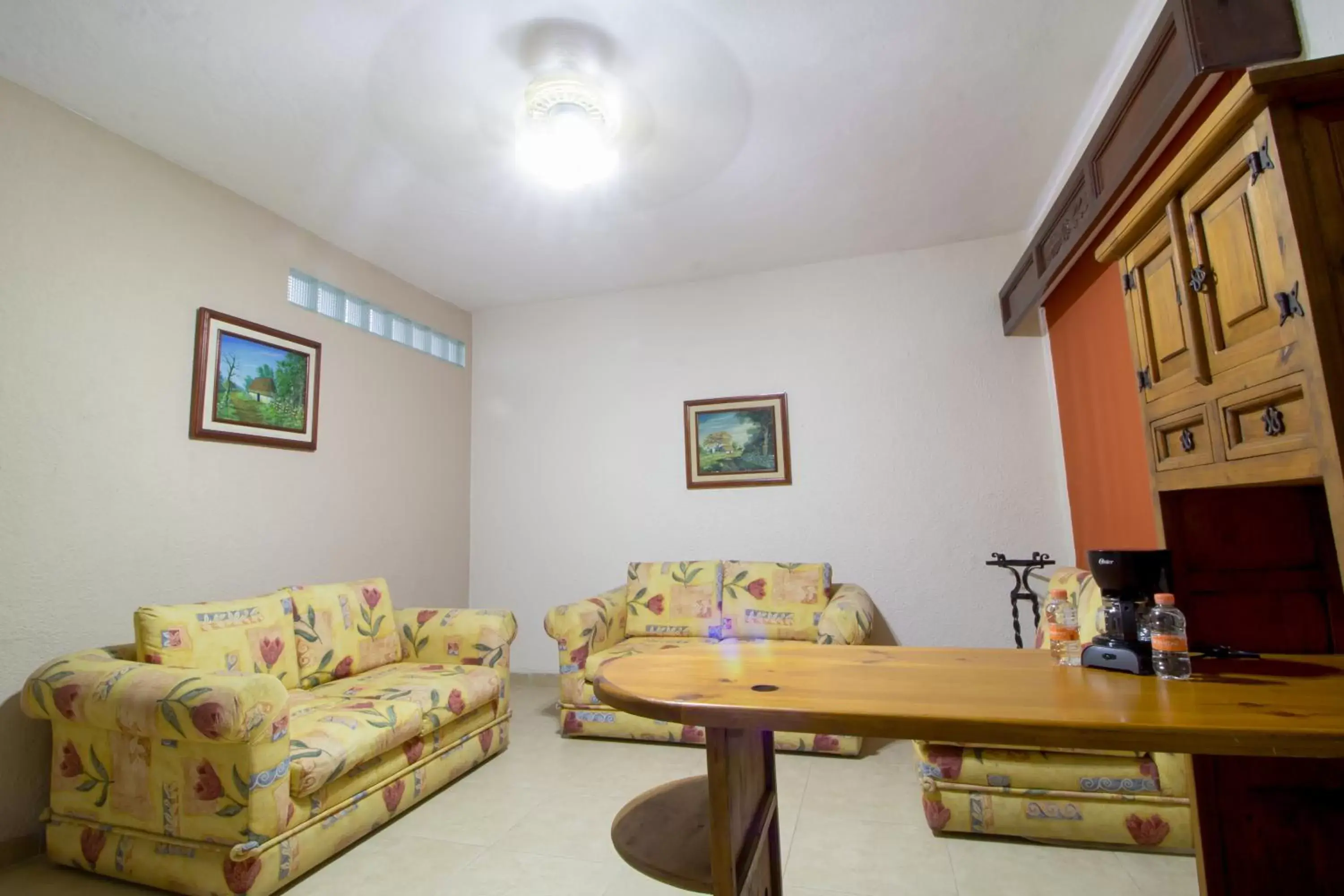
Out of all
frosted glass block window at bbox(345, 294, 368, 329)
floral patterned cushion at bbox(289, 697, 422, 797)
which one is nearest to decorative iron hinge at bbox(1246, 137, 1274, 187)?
floral patterned cushion at bbox(289, 697, 422, 797)

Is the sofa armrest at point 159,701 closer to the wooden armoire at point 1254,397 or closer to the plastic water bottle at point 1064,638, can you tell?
the plastic water bottle at point 1064,638

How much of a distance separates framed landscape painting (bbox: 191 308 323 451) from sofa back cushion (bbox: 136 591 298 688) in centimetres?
81

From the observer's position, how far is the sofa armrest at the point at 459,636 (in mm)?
3133

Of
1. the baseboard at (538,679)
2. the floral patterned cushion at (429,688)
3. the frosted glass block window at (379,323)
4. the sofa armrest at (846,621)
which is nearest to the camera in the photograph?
the floral patterned cushion at (429,688)

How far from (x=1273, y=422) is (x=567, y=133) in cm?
236

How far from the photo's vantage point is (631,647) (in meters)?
3.48

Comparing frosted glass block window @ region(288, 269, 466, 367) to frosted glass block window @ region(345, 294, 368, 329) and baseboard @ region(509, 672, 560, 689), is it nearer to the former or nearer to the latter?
frosted glass block window @ region(345, 294, 368, 329)

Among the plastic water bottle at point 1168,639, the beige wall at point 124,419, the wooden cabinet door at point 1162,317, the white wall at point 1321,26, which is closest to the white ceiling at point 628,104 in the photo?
the beige wall at point 124,419

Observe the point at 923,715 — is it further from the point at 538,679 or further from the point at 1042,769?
the point at 538,679

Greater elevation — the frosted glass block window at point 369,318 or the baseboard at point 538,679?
the frosted glass block window at point 369,318

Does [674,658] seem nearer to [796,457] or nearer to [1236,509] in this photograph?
[1236,509]

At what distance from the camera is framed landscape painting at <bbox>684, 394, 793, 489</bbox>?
160 inches

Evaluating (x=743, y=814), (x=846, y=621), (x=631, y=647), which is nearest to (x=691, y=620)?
(x=631, y=647)

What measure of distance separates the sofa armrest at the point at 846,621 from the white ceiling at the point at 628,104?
7.17 feet
